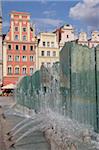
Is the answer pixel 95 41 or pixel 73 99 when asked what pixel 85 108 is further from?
pixel 95 41

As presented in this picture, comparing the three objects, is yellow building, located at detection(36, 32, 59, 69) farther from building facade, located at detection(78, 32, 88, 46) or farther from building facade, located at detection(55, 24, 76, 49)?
building facade, located at detection(78, 32, 88, 46)

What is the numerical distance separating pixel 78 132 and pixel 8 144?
2.71m

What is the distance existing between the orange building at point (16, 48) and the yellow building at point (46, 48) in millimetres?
1791

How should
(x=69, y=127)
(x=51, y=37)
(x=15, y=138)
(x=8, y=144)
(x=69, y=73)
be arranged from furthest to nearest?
(x=51, y=37), (x=15, y=138), (x=8, y=144), (x=69, y=73), (x=69, y=127)

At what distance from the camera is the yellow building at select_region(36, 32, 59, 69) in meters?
58.6

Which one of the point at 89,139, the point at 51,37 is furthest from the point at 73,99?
the point at 51,37

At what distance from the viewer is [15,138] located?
993 centimetres

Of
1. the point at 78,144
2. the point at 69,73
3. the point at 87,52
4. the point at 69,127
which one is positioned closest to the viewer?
the point at 78,144

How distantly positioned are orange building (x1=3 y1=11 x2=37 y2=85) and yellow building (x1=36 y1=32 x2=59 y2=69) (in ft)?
5.88

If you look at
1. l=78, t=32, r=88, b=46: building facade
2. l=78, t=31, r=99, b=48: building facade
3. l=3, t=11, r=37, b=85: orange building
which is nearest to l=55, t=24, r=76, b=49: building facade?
l=78, t=32, r=88, b=46: building facade

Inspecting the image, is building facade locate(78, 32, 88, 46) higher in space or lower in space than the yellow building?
higher

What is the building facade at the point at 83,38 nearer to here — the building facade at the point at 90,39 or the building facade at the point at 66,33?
the building facade at the point at 90,39

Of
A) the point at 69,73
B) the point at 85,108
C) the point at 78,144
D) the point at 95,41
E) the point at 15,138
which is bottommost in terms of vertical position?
the point at 15,138

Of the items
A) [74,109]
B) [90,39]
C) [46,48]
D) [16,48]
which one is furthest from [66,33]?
[74,109]
